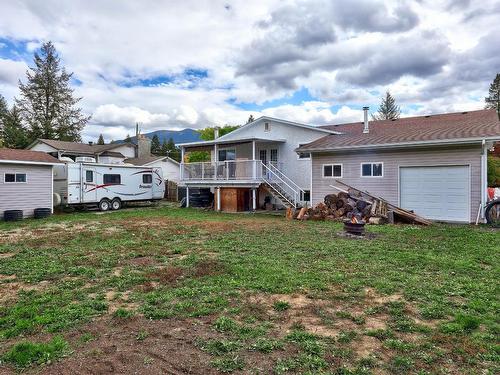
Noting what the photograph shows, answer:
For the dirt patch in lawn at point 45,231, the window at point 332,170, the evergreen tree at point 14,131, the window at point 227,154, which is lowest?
the dirt patch in lawn at point 45,231

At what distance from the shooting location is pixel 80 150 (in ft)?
91.1

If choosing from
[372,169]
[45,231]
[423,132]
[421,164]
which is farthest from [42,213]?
[423,132]

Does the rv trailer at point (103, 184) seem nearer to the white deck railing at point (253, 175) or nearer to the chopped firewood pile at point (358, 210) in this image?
the white deck railing at point (253, 175)

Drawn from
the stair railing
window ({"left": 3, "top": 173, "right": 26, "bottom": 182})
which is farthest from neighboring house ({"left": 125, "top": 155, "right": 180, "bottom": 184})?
the stair railing

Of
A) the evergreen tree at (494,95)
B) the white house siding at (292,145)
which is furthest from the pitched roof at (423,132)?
the evergreen tree at (494,95)

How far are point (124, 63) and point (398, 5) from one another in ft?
45.5

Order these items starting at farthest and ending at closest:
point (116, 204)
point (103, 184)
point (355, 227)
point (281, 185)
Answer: point (116, 204), point (103, 184), point (281, 185), point (355, 227)

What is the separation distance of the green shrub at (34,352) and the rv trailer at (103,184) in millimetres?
15860

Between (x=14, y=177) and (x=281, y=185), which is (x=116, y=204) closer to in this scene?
(x=14, y=177)

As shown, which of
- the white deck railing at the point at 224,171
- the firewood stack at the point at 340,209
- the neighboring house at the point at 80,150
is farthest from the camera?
the neighboring house at the point at 80,150

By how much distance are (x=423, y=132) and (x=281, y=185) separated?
679cm

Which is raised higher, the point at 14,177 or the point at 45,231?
the point at 14,177

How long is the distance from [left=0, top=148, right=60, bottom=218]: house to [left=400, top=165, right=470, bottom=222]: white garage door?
623 inches

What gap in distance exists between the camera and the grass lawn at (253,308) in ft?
9.81
